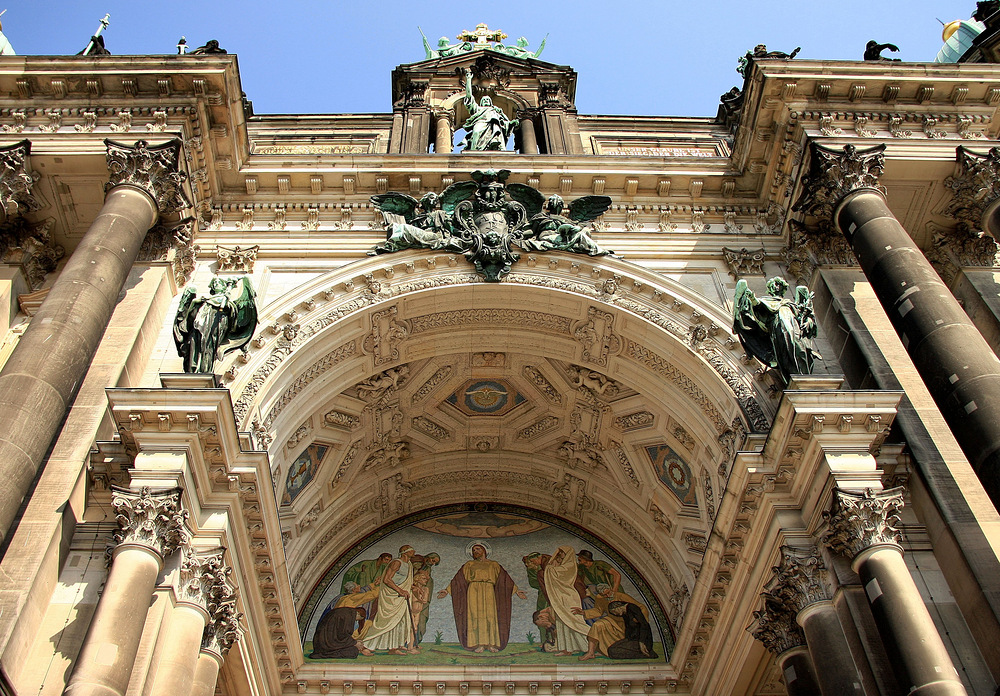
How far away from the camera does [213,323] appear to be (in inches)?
427

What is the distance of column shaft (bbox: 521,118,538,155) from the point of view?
57.1 feet

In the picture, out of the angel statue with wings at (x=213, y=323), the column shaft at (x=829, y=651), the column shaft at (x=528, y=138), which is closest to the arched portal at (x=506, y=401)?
the angel statue with wings at (x=213, y=323)

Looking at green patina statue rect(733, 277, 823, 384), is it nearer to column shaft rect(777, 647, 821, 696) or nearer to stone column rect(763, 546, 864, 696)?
stone column rect(763, 546, 864, 696)

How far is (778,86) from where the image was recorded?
13602mm

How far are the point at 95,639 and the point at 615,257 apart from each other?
8782mm

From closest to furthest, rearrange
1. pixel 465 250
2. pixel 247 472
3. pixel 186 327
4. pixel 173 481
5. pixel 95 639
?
pixel 95 639, pixel 173 481, pixel 247 472, pixel 186 327, pixel 465 250

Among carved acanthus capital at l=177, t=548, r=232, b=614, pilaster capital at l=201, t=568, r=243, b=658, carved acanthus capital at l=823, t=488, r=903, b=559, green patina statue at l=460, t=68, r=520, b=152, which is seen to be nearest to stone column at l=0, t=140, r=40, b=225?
carved acanthus capital at l=177, t=548, r=232, b=614

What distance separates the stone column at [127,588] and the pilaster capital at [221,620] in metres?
0.75

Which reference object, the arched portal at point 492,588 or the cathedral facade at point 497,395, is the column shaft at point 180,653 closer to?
the cathedral facade at point 497,395

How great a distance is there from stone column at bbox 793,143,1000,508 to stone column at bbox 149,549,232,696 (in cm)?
797

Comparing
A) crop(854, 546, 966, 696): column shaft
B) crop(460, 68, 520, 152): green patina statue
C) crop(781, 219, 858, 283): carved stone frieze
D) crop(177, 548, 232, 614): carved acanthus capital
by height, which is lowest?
crop(854, 546, 966, 696): column shaft

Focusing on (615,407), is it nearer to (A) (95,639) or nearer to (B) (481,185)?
(B) (481,185)

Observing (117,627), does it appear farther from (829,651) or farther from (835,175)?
(835,175)

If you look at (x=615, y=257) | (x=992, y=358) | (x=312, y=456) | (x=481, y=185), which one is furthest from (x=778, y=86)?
(x=312, y=456)
